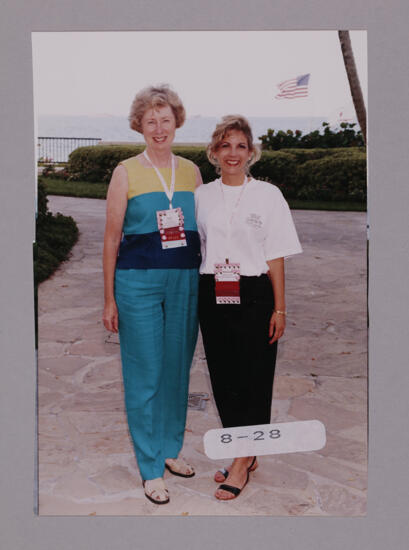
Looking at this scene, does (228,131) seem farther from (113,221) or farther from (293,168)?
(113,221)

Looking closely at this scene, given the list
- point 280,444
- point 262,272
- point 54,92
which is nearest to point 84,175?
point 54,92

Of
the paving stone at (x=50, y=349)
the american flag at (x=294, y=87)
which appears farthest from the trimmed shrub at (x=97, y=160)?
the paving stone at (x=50, y=349)

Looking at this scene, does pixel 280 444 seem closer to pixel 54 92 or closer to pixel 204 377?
pixel 204 377

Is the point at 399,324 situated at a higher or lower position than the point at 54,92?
lower

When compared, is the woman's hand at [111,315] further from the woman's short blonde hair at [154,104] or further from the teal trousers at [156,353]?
the woman's short blonde hair at [154,104]

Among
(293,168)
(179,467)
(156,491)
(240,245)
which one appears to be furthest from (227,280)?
(156,491)

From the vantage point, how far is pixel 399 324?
395 cm

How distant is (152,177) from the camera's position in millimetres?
3777

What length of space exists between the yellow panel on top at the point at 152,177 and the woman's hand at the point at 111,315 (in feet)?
1.67

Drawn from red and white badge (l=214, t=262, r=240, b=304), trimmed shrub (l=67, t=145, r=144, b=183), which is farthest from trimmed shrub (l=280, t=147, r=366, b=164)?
trimmed shrub (l=67, t=145, r=144, b=183)

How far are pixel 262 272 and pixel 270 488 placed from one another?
3.46 ft

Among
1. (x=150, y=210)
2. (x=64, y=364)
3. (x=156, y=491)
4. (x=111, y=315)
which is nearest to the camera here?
(x=150, y=210)

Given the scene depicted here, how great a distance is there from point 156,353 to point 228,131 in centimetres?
107

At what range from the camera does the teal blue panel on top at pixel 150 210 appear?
148 inches
